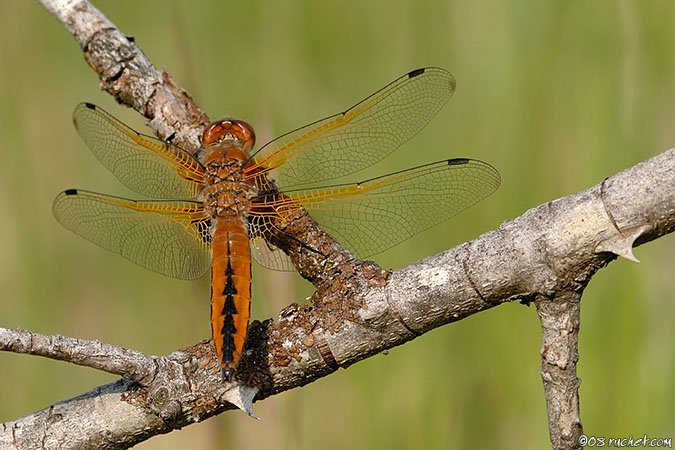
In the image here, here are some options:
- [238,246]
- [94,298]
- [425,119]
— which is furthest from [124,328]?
[425,119]

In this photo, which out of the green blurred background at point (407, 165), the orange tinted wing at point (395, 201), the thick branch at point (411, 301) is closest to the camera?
the thick branch at point (411, 301)

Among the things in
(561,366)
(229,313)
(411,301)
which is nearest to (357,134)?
(229,313)

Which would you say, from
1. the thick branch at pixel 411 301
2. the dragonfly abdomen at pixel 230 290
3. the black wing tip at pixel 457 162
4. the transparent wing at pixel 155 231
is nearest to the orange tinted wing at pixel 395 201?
the black wing tip at pixel 457 162

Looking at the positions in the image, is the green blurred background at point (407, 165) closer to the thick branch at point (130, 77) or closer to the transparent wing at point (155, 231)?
the transparent wing at point (155, 231)

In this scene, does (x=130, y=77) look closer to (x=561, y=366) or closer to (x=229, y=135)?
(x=229, y=135)

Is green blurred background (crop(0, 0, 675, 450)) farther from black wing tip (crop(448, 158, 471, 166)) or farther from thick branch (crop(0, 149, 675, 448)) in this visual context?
thick branch (crop(0, 149, 675, 448))

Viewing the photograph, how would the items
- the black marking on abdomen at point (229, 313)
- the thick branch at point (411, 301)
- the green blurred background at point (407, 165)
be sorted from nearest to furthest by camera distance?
the thick branch at point (411, 301), the black marking on abdomen at point (229, 313), the green blurred background at point (407, 165)
